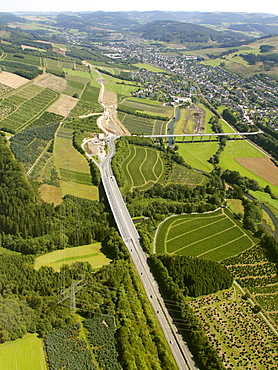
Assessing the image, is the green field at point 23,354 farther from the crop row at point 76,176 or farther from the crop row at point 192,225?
the crop row at point 76,176

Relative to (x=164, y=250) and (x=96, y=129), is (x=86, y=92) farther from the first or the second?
(x=164, y=250)

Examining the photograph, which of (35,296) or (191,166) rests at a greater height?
(35,296)

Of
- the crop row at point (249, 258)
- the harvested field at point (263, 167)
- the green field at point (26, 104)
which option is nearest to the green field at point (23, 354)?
the crop row at point (249, 258)

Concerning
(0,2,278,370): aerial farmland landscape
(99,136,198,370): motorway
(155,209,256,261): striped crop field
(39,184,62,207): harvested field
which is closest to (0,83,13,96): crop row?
(0,2,278,370): aerial farmland landscape

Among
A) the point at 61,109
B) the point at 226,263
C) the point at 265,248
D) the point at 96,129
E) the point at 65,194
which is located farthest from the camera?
the point at 61,109

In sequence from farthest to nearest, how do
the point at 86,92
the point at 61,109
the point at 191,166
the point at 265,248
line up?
the point at 86,92 → the point at 61,109 → the point at 191,166 → the point at 265,248

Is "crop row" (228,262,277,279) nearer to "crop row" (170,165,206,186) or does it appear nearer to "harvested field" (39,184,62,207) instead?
"crop row" (170,165,206,186)

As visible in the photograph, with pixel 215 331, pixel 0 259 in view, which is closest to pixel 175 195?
pixel 215 331
